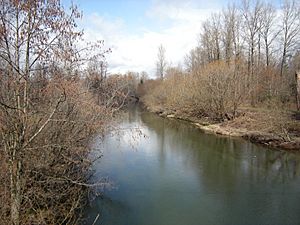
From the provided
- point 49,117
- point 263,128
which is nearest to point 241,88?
point 263,128

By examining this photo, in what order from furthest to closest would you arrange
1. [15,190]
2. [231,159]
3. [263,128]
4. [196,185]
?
1. [263,128]
2. [231,159]
3. [196,185]
4. [15,190]

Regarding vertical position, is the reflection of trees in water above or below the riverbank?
below

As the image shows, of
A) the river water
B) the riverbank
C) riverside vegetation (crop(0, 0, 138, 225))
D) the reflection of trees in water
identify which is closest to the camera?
riverside vegetation (crop(0, 0, 138, 225))

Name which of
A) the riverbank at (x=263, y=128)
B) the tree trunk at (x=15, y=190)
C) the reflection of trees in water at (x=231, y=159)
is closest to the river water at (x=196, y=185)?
the reflection of trees in water at (x=231, y=159)

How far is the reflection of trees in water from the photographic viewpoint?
37.7 ft

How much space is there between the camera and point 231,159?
45.5 feet

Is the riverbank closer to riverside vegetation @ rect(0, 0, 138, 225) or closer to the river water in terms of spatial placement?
the river water

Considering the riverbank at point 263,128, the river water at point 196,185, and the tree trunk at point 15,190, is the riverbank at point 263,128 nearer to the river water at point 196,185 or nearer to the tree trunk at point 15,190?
the river water at point 196,185

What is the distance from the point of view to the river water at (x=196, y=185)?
321 inches

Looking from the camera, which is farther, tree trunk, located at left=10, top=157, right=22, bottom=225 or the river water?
the river water

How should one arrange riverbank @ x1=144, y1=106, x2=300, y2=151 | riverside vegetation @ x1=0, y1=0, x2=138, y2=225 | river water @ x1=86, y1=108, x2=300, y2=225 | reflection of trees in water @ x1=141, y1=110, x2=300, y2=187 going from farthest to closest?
riverbank @ x1=144, y1=106, x2=300, y2=151, reflection of trees in water @ x1=141, y1=110, x2=300, y2=187, river water @ x1=86, y1=108, x2=300, y2=225, riverside vegetation @ x1=0, y1=0, x2=138, y2=225

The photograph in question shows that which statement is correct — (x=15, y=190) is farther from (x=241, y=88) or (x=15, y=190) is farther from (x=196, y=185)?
(x=241, y=88)

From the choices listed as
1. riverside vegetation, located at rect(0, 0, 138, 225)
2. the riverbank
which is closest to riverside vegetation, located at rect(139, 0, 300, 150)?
the riverbank

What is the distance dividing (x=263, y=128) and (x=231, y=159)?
5.49m
